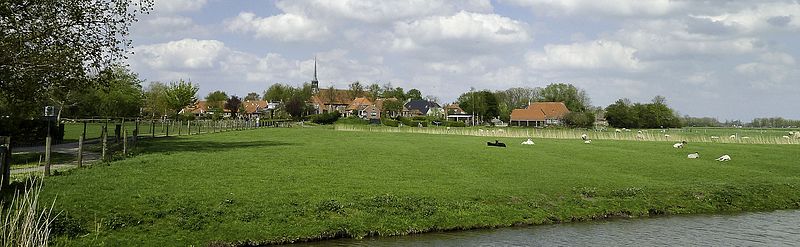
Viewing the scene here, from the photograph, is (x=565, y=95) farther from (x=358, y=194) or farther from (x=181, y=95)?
(x=358, y=194)

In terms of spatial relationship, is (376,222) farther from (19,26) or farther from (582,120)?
(582,120)

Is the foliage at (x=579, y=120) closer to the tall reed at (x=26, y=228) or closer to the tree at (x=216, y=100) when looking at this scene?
the tree at (x=216, y=100)

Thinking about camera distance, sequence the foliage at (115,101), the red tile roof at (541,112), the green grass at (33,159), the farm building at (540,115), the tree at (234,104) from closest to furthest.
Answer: the green grass at (33,159), the foliage at (115,101), the tree at (234,104), the farm building at (540,115), the red tile roof at (541,112)

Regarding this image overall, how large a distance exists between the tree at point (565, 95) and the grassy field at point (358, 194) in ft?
509

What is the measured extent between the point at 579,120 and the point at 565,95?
57.8m

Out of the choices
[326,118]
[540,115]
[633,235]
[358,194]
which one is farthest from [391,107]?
[633,235]

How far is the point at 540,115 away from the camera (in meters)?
161

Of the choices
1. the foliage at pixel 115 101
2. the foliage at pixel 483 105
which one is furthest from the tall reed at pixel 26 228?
the foliage at pixel 483 105

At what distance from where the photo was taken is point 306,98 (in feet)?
567

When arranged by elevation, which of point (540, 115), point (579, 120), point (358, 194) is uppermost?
point (540, 115)

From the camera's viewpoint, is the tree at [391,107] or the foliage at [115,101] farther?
the tree at [391,107]

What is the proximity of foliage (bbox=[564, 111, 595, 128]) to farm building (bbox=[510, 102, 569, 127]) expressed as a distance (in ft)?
52.6

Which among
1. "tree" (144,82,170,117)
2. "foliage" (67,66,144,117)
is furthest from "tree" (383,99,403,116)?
"foliage" (67,66,144,117)

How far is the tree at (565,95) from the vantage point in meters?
186
